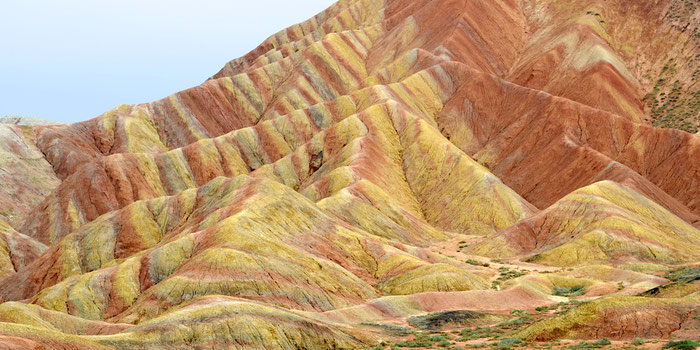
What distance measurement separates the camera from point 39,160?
13088 cm

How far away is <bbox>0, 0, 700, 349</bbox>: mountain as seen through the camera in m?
49.7

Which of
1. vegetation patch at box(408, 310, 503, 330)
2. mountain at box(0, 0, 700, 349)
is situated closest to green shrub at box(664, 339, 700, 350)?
mountain at box(0, 0, 700, 349)

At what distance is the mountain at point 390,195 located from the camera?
49.7 metres

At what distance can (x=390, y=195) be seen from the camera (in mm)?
105312

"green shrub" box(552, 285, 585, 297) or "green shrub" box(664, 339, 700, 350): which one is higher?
"green shrub" box(664, 339, 700, 350)

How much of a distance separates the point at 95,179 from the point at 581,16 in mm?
117232

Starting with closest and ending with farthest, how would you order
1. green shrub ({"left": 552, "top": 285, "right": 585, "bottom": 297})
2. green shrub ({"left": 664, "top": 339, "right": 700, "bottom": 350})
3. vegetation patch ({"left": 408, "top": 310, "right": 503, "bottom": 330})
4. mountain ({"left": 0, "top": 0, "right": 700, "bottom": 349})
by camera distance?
green shrub ({"left": 664, "top": 339, "right": 700, "bottom": 350})
mountain ({"left": 0, "top": 0, "right": 700, "bottom": 349})
vegetation patch ({"left": 408, "top": 310, "right": 503, "bottom": 330})
green shrub ({"left": 552, "top": 285, "right": 585, "bottom": 297})

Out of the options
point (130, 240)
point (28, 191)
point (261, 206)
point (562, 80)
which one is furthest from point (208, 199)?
point (562, 80)

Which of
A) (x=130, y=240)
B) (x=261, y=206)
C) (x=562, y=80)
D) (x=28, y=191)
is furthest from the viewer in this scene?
(x=562, y=80)

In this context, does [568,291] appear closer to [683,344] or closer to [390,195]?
[683,344]

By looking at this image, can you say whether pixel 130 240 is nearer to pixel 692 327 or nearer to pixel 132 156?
pixel 132 156

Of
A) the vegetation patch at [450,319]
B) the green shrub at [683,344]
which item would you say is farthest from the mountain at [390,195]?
the green shrub at [683,344]

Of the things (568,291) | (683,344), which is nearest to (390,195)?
(568,291)

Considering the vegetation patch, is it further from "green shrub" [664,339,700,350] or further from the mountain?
"green shrub" [664,339,700,350]
